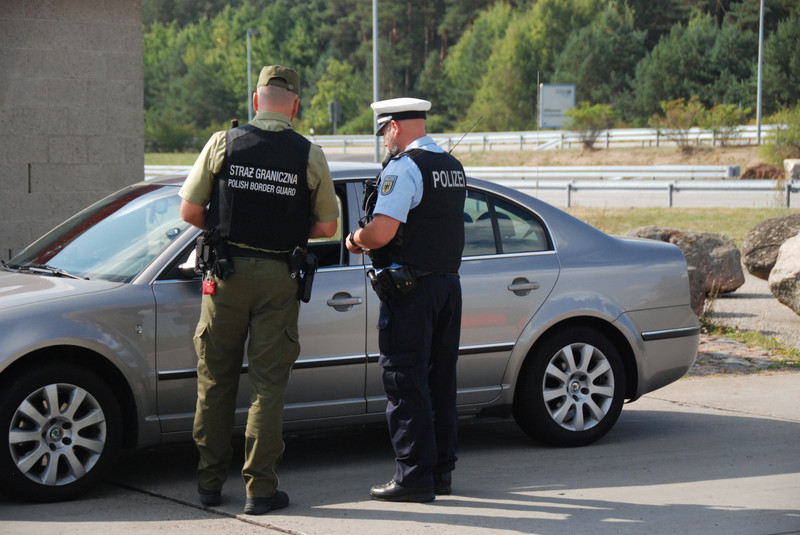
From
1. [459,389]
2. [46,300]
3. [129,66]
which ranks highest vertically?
[129,66]

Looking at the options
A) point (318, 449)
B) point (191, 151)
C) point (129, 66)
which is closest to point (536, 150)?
point (191, 151)

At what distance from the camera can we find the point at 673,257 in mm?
6332

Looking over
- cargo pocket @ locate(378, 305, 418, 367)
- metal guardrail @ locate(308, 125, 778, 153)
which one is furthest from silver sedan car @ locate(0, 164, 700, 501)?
metal guardrail @ locate(308, 125, 778, 153)

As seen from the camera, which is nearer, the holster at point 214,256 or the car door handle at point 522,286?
the holster at point 214,256

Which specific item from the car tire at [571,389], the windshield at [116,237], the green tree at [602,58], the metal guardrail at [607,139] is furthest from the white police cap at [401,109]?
the green tree at [602,58]

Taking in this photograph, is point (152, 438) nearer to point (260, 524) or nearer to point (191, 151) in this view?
point (260, 524)

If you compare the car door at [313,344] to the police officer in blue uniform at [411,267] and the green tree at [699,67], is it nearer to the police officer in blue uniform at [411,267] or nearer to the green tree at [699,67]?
the police officer in blue uniform at [411,267]

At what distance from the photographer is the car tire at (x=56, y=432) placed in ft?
15.5

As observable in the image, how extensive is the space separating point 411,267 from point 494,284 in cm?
96

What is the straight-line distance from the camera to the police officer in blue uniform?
192 inches

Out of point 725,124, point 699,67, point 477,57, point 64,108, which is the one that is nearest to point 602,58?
point 699,67

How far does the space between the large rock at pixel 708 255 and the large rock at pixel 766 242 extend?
16 cm

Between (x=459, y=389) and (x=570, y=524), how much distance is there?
1259mm

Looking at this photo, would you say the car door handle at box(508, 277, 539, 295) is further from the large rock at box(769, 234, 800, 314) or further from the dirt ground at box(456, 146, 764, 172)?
the dirt ground at box(456, 146, 764, 172)
